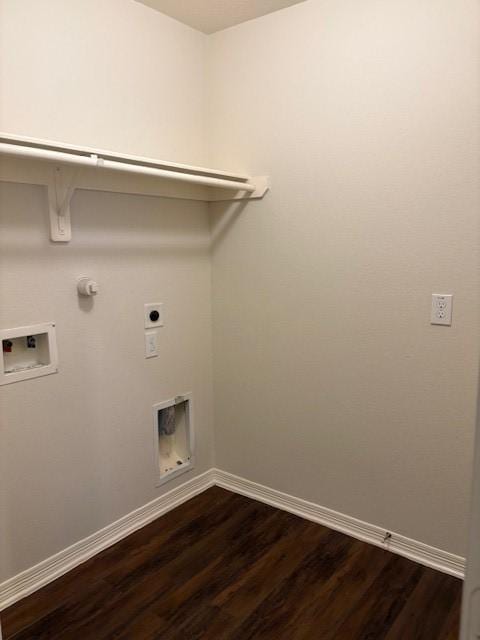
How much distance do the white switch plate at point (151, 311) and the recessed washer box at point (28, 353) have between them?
1.59ft

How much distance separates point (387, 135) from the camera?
1959 millimetres

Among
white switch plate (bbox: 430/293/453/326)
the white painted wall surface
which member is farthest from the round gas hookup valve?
white switch plate (bbox: 430/293/453/326)

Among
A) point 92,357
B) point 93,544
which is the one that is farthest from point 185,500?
point 92,357

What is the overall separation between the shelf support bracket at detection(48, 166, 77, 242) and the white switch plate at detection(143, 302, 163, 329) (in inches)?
21.7

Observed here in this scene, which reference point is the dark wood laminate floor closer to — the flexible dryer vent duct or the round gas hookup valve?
the flexible dryer vent duct

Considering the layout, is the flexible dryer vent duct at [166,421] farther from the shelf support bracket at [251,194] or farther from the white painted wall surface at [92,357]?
the shelf support bracket at [251,194]

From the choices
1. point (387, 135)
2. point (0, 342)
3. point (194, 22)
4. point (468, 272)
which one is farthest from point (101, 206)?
point (468, 272)

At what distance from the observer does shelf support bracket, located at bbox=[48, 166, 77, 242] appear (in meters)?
1.83

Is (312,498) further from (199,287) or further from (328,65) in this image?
(328,65)

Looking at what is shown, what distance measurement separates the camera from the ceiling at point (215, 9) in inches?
82.7

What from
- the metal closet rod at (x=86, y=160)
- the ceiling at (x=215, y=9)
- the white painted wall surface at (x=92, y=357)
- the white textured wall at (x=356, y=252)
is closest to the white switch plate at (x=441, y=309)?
the white textured wall at (x=356, y=252)

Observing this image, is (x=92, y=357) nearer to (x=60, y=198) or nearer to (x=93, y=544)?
(x=60, y=198)

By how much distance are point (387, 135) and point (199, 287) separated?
3.85ft

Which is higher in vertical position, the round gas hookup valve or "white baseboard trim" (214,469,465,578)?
the round gas hookup valve
